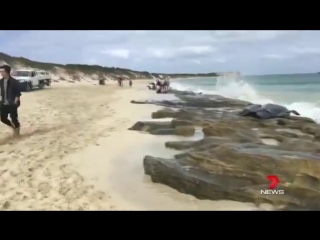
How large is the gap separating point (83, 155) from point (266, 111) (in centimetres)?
133

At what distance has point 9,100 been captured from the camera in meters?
2.51

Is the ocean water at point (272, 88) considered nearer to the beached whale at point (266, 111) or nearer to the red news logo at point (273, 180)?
the beached whale at point (266, 111)

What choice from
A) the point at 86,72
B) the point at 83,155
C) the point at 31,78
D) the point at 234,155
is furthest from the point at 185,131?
the point at 31,78

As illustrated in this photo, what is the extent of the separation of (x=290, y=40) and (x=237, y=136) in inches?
30.0

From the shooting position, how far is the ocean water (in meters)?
2.53

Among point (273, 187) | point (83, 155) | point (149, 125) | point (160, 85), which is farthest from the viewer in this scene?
point (160, 85)

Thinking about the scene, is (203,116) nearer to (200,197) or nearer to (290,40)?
(200,197)

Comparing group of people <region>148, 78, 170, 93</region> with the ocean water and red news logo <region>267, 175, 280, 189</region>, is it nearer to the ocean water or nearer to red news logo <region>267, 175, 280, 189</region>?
the ocean water

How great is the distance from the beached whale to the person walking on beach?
160 cm

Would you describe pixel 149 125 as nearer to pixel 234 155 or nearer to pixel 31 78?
pixel 234 155

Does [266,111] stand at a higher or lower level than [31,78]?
lower

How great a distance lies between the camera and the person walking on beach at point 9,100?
2.49m
